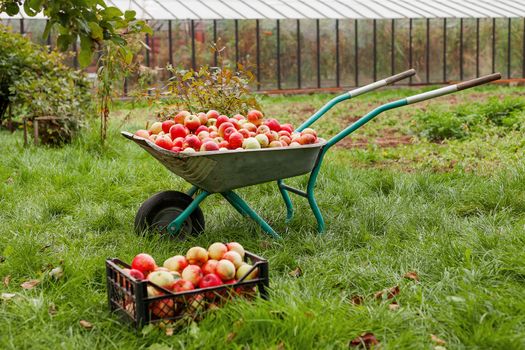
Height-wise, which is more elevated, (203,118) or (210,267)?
(203,118)

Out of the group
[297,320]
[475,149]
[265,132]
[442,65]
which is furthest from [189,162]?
[442,65]

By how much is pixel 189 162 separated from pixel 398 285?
1.26m

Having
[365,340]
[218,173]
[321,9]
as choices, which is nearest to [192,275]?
Result: [365,340]

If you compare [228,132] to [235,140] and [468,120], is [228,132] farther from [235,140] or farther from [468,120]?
[468,120]

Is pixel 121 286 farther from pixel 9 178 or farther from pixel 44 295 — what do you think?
pixel 9 178

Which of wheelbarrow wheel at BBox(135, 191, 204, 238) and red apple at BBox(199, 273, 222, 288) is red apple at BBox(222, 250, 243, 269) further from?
wheelbarrow wheel at BBox(135, 191, 204, 238)

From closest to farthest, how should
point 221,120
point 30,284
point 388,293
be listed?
point 388,293 → point 30,284 → point 221,120

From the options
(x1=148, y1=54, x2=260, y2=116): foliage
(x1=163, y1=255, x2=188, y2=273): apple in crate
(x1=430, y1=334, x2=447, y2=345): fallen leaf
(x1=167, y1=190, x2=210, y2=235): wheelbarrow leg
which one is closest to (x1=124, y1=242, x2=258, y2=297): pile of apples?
(x1=163, y1=255, x2=188, y2=273): apple in crate

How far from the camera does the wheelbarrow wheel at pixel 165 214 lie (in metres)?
3.96

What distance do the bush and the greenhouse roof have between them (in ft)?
27.7

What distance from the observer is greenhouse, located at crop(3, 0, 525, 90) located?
17.7 m

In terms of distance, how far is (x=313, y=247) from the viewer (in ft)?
12.3

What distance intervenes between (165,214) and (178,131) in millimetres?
474

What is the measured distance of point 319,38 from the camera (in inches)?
747
